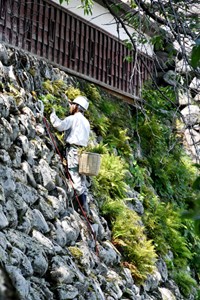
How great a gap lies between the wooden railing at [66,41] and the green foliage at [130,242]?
1792mm

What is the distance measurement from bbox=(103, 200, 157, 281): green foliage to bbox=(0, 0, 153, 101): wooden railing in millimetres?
1792

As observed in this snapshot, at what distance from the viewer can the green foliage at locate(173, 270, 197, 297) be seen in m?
8.54

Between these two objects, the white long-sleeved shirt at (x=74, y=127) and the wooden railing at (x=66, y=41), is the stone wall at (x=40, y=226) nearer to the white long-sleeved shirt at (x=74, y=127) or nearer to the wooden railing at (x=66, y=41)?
the white long-sleeved shirt at (x=74, y=127)

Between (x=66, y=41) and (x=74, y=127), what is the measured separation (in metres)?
2.83

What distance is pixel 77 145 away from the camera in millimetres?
7738

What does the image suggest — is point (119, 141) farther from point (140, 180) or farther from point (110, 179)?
point (110, 179)

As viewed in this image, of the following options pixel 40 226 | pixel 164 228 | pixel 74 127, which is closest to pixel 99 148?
pixel 74 127

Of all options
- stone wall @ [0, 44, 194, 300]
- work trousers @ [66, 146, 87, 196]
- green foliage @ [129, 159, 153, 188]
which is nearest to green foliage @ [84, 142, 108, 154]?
green foliage @ [129, 159, 153, 188]

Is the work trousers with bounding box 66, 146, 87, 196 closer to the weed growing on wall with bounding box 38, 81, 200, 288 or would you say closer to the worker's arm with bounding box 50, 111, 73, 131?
the worker's arm with bounding box 50, 111, 73, 131

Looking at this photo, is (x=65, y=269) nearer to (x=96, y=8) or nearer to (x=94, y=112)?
(x=94, y=112)

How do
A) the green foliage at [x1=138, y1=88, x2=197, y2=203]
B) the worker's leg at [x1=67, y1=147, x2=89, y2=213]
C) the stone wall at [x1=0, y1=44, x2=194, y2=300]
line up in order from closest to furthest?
1. the stone wall at [x1=0, y1=44, x2=194, y2=300]
2. the worker's leg at [x1=67, y1=147, x2=89, y2=213]
3. the green foliage at [x1=138, y1=88, x2=197, y2=203]

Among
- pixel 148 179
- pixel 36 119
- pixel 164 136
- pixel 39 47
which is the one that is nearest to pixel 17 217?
pixel 36 119

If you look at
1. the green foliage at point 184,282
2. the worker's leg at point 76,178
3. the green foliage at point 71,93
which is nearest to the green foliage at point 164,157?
the green foliage at point 71,93

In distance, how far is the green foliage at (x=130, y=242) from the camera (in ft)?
24.9
